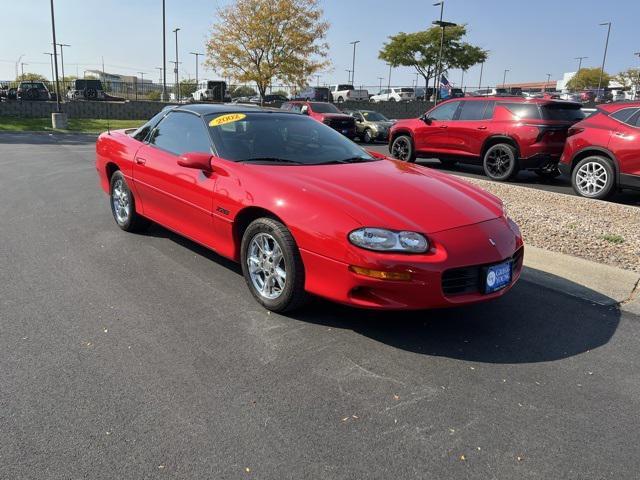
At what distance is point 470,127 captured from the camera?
1125 centimetres

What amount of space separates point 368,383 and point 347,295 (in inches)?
23.9

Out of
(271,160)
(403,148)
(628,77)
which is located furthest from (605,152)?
(628,77)

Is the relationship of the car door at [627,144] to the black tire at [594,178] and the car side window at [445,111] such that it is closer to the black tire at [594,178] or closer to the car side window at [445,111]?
the black tire at [594,178]

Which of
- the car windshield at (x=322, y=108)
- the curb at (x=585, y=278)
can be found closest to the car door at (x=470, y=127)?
the curb at (x=585, y=278)

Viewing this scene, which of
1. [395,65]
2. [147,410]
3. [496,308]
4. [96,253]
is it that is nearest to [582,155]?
[496,308]

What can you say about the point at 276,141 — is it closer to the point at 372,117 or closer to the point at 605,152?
the point at 605,152

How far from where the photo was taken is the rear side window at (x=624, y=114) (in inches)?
332

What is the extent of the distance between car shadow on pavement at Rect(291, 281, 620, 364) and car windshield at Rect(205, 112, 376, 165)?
1.31 meters

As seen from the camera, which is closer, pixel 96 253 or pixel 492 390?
pixel 492 390

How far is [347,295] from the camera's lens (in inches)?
132

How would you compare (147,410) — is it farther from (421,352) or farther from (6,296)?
(6,296)

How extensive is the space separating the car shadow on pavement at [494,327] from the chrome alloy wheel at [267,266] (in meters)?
0.27

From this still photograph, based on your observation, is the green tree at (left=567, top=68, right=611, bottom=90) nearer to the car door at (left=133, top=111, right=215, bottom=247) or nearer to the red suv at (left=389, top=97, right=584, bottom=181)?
the red suv at (left=389, top=97, right=584, bottom=181)

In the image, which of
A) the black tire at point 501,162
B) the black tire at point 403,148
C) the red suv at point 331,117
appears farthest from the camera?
the red suv at point 331,117
